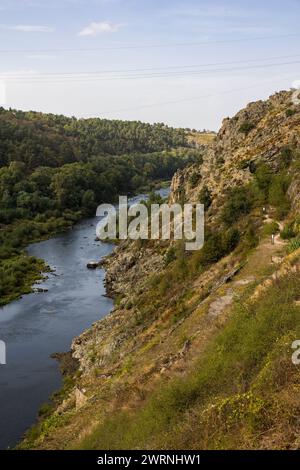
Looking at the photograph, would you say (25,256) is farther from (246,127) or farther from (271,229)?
(271,229)

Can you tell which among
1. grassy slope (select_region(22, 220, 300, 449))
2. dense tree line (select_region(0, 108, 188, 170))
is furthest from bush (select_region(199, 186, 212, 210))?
dense tree line (select_region(0, 108, 188, 170))

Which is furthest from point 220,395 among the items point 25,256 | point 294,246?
point 25,256

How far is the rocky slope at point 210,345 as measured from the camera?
11.2m

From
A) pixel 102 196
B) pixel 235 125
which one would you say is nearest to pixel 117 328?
pixel 235 125

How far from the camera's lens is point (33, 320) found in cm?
4584

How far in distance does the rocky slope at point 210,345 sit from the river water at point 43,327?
7.17ft

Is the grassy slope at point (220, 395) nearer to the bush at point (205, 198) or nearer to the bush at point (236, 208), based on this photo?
the bush at point (236, 208)

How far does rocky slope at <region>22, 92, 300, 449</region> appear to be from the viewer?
1118 centimetres

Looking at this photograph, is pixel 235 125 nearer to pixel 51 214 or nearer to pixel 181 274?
pixel 181 274

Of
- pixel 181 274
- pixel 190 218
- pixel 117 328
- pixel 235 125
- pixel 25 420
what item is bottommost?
→ pixel 25 420

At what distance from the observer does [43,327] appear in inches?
1738

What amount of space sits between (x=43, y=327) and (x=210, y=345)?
98.2 ft

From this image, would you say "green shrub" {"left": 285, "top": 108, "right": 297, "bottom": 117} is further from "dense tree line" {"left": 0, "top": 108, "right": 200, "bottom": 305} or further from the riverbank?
"dense tree line" {"left": 0, "top": 108, "right": 200, "bottom": 305}
